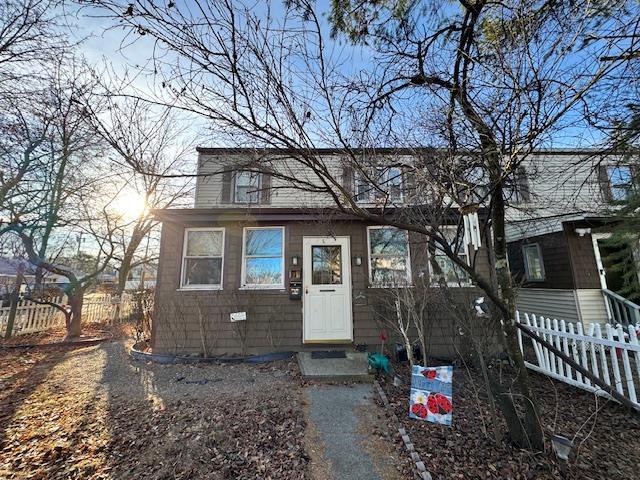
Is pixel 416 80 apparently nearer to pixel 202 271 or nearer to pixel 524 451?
pixel 524 451

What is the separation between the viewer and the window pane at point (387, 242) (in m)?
5.93

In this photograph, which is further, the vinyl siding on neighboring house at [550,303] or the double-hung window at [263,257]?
the vinyl siding on neighboring house at [550,303]

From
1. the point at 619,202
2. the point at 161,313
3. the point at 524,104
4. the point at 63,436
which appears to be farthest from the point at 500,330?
the point at 161,313

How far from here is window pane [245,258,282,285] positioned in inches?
232

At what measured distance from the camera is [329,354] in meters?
5.24

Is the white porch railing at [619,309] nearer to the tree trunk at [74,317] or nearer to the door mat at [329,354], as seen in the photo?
the door mat at [329,354]

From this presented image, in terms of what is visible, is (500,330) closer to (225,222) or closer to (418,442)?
(418,442)

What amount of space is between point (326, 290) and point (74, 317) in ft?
24.5

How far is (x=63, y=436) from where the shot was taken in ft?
9.29

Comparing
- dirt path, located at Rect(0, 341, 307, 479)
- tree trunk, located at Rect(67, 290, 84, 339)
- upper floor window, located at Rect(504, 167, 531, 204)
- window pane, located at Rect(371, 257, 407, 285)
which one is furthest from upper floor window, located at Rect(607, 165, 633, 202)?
tree trunk, located at Rect(67, 290, 84, 339)

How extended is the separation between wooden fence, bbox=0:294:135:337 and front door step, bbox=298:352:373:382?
8.49 m

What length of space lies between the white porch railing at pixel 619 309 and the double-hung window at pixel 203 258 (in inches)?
371

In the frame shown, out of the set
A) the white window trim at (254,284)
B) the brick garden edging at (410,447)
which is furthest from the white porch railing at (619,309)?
the white window trim at (254,284)

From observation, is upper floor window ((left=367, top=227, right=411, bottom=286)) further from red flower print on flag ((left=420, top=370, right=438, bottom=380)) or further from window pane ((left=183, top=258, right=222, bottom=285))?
window pane ((left=183, top=258, right=222, bottom=285))
